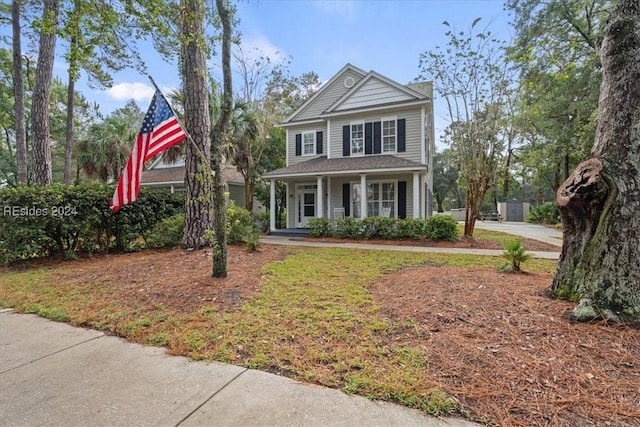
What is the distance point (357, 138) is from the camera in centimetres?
1470

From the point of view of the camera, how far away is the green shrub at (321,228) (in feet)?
42.7

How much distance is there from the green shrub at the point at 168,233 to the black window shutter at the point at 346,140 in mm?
8750

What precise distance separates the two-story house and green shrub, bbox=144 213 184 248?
6.33 m

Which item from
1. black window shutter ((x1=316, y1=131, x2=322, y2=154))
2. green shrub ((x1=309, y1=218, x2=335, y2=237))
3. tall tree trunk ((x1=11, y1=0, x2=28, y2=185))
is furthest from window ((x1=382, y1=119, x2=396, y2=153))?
tall tree trunk ((x1=11, y1=0, x2=28, y2=185))

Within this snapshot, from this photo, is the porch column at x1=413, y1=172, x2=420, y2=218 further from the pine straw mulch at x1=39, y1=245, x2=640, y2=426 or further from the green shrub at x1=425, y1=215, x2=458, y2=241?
the pine straw mulch at x1=39, y1=245, x2=640, y2=426

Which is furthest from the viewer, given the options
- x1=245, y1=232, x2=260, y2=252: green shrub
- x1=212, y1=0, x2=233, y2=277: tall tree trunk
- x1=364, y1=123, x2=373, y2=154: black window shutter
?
x1=364, y1=123, x2=373, y2=154: black window shutter

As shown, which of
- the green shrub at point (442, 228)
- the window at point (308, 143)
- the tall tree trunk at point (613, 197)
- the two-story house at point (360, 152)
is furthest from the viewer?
the window at point (308, 143)

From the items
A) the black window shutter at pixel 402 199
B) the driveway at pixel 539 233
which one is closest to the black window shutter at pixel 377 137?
the black window shutter at pixel 402 199

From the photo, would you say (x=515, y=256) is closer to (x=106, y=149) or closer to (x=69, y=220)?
(x=69, y=220)

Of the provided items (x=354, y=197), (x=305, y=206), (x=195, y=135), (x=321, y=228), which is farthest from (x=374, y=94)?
(x=195, y=135)

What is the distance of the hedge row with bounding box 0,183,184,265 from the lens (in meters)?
6.73

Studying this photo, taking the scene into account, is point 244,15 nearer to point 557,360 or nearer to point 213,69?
point 213,69

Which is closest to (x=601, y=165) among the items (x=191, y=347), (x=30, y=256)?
(x=191, y=347)

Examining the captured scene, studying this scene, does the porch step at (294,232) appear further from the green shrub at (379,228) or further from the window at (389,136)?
the window at (389,136)
